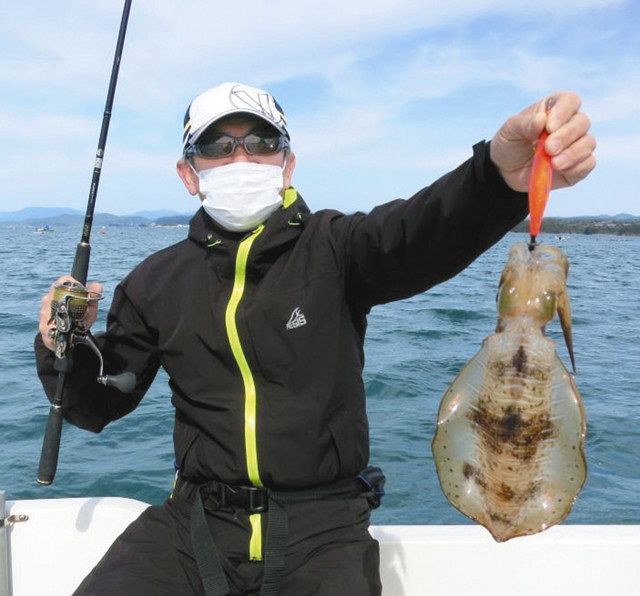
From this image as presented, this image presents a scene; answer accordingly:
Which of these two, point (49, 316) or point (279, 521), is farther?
point (49, 316)

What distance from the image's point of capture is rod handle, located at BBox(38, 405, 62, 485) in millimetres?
3537

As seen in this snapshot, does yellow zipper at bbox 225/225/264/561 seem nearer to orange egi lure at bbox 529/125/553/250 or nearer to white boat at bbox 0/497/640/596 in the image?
white boat at bbox 0/497/640/596

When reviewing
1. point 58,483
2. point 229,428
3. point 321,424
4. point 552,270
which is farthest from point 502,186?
point 58,483

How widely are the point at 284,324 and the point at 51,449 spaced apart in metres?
1.42

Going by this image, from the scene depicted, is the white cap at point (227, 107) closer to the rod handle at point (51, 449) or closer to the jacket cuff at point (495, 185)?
the jacket cuff at point (495, 185)

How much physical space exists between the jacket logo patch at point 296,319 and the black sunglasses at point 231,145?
0.84 m

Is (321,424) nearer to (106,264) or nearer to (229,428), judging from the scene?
(229,428)

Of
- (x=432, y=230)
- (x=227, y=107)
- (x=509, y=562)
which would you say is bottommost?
(x=509, y=562)

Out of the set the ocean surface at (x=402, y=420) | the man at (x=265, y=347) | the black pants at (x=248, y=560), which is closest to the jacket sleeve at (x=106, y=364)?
the man at (x=265, y=347)

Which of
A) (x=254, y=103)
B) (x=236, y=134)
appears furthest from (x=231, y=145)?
(x=254, y=103)

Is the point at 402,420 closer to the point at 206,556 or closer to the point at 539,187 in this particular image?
the point at 206,556

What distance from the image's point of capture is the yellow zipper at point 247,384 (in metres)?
2.95

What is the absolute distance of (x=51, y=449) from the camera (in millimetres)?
3559

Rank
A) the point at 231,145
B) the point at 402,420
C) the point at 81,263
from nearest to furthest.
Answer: the point at 231,145
the point at 81,263
the point at 402,420
